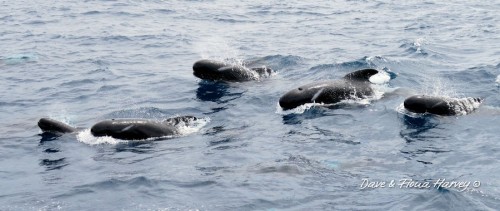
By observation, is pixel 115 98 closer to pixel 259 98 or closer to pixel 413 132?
pixel 259 98

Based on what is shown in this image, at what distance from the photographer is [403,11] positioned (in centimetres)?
4278

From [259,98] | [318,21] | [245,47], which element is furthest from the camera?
[318,21]

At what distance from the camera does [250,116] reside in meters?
21.5

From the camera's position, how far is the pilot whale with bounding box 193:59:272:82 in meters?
25.3

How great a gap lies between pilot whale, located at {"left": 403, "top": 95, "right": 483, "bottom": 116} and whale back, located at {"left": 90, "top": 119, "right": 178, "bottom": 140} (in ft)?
23.9

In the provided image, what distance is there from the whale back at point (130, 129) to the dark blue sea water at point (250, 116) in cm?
25

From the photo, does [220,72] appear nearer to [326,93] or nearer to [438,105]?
[326,93]

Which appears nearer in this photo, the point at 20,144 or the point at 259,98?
the point at 20,144

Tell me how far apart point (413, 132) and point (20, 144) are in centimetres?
1129

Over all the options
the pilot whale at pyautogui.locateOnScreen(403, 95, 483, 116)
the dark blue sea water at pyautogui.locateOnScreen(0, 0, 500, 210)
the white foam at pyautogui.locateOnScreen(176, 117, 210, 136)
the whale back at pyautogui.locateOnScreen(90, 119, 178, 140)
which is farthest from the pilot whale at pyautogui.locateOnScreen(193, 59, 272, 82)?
the pilot whale at pyautogui.locateOnScreen(403, 95, 483, 116)

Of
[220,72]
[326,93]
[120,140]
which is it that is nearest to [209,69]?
[220,72]

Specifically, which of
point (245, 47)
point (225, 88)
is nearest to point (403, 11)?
point (245, 47)

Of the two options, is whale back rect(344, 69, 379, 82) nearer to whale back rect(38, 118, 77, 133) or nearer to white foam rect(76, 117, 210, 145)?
white foam rect(76, 117, 210, 145)

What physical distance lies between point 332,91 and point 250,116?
2.81 metres
